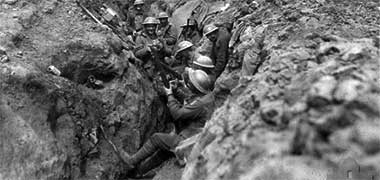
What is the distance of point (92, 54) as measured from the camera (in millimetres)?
7527

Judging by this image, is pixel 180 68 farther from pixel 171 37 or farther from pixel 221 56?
pixel 171 37

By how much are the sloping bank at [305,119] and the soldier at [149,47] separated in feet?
15.6

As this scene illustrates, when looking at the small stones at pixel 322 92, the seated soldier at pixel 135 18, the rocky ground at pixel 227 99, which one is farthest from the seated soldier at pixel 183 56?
the small stones at pixel 322 92

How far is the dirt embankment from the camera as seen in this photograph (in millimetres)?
5273

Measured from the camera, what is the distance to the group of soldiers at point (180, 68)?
19.6 ft

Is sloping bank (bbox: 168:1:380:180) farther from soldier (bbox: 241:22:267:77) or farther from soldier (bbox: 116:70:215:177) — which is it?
soldier (bbox: 116:70:215:177)

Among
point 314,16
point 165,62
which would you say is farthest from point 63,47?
point 314,16

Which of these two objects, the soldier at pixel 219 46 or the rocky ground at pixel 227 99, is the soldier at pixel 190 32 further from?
the soldier at pixel 219 46

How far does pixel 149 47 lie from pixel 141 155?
3.32m

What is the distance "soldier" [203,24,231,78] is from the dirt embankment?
1.56m

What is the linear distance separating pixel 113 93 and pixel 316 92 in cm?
508

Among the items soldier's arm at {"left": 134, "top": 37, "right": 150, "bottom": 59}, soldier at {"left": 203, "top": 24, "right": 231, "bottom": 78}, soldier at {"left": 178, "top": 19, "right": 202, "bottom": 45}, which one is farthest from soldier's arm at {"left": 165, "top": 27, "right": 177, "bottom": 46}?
soldier at {"left": 203, "top": 24, "right": 231, "bottom": 78}

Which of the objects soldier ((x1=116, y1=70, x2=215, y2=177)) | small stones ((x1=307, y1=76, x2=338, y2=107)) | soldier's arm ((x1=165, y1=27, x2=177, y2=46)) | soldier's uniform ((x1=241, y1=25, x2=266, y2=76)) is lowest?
soldier's arm ((x1=165, y1=27, x2=177, y2=46))

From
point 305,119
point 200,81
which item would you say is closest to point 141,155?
point 200,81
